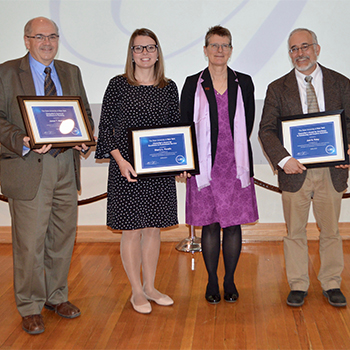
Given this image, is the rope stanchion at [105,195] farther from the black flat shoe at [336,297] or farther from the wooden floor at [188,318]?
the black flat shoe at [336,297]

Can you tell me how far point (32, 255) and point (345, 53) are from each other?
11.4ft

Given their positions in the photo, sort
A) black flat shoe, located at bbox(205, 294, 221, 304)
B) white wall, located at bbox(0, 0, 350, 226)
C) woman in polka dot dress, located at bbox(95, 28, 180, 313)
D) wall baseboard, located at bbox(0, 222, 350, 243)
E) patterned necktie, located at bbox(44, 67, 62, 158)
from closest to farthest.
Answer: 1. patterned necktie, located at bbox(44, 67, 62, 158)
2. woman in polka dot dress, located at bbox(95, 28, 180, 313)
3. black flat shoe, located at bbox(205, 294, 221, 304)
4. white wall, located at bbox(0, 0, 350, 226)
5. wall baseboard, located at bbox(0, 222, 350, 243)

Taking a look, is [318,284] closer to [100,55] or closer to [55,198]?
[55,198]

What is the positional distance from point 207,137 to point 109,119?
63cm

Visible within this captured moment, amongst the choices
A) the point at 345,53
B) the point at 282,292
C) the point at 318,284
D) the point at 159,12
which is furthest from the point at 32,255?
the point at 345,53

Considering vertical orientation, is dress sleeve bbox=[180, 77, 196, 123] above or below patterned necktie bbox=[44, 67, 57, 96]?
below

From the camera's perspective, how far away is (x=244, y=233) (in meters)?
4.53

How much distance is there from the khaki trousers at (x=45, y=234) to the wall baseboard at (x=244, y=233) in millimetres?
1694

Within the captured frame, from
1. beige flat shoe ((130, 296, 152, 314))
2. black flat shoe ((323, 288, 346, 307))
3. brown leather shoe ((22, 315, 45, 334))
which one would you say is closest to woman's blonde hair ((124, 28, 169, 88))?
beige flat shoe ((130, 296, 152, 314))

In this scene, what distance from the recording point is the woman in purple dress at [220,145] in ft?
9.25

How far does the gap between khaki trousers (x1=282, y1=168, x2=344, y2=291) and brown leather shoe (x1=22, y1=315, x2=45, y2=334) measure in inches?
64.3

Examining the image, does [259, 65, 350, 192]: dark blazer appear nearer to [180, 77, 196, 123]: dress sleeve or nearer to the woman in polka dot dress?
[180, 77, 196, 123]: dress sleeve

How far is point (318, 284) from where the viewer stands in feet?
10.8

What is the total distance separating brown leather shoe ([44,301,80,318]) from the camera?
112 inches
